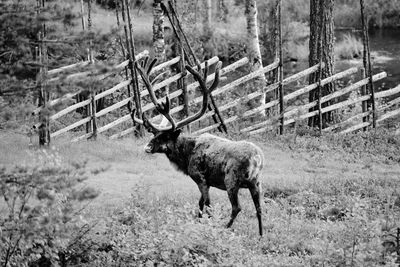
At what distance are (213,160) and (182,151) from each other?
652 mm

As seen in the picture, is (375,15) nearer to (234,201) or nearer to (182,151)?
(182,151)

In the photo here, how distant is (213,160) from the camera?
903 centimetres

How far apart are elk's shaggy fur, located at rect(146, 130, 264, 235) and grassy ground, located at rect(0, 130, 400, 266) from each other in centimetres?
39

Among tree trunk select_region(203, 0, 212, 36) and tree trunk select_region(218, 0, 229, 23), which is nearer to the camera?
tree trunk select_region(203, 0, 212, 36)

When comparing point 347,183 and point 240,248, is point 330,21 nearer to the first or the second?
point 347,183

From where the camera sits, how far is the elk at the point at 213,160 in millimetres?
8625

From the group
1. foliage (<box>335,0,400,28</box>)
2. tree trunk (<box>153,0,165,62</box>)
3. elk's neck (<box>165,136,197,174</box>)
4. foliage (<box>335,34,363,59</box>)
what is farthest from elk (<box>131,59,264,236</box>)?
foliage (<box>335,0,400,28</box>)

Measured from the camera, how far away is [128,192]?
10.9 meters

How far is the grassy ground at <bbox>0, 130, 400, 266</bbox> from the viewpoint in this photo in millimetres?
7820

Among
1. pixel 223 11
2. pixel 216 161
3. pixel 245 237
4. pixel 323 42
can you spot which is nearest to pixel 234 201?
pixel 245 237

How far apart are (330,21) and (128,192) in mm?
7488

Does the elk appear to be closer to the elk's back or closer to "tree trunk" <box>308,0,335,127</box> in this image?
the elk's back

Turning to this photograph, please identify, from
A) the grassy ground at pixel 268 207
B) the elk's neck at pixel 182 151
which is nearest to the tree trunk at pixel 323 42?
the grassy ground at pixel 268 207

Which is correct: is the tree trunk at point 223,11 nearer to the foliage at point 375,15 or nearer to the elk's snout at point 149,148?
the foliage at point 375,15
